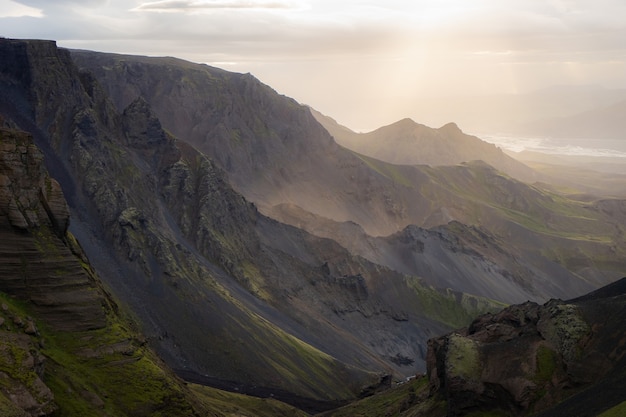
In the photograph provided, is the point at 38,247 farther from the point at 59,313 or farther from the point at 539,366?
the point at 539,366

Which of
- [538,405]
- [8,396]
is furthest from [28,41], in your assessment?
[538,405]

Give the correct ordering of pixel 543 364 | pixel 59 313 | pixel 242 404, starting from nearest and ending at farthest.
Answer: pixel 59 313 < pixel 543 364 < pixel 242 404

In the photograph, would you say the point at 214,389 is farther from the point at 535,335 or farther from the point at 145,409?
the point at 535,335

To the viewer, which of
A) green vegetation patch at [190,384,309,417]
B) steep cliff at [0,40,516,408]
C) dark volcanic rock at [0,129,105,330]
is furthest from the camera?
steep cliff at [0,40,516,408]

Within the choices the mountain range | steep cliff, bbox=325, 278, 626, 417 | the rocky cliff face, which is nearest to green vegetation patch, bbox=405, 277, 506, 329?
the mountain range

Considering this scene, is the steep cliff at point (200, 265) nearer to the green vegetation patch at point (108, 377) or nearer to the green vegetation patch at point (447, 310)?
the green vegetation patch at point (447, 310)

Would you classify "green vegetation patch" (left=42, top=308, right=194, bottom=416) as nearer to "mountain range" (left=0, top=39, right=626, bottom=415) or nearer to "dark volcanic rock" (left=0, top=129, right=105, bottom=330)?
"mountain range" (left=0, top=39, right=626, bottom=415)

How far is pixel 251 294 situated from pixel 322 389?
33.0 meters

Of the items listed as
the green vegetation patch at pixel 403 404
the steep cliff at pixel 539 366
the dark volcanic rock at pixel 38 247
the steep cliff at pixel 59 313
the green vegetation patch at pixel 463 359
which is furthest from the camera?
the green vegetation patch at pixel 403 404

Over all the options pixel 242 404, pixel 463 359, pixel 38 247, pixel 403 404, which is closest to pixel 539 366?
pixel 463 359

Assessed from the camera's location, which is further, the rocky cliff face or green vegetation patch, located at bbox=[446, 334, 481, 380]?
green vegetation patch, located at bbox=[446, 334, 481, 380]

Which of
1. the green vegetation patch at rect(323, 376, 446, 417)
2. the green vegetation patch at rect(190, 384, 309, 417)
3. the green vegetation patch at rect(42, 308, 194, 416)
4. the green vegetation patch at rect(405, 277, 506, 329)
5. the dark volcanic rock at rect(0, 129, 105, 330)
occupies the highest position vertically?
the dark volcanic rock at rect(0, 129, 105, 330)

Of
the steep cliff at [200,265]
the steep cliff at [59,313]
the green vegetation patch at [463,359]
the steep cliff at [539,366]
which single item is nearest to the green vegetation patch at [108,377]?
the steep cliff at [59,313]

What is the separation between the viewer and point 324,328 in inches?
6097
